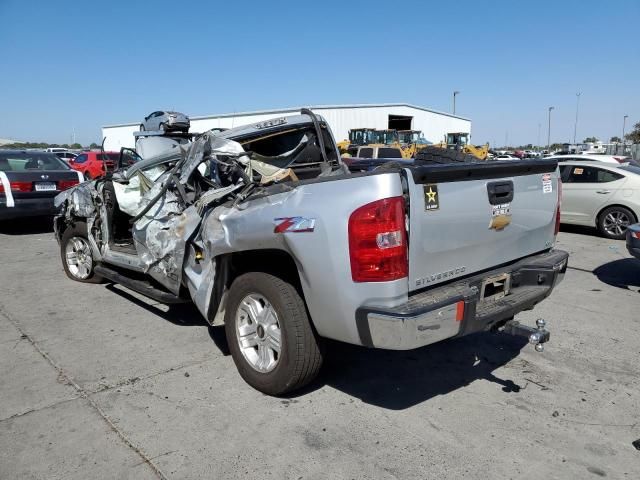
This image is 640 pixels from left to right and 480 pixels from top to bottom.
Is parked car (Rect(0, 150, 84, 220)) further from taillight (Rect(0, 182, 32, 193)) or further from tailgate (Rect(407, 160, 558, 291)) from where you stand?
tailgate (Rect(407, 160, 558, 291))

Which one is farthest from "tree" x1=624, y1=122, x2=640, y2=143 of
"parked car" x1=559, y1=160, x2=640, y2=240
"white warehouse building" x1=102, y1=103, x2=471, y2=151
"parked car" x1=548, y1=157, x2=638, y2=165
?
"parked car" x1=559, y1=160, x2=640, y2=240

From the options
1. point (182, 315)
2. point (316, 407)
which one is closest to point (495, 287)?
point (316, 407)

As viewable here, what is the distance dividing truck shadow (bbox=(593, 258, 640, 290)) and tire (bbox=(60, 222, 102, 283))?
21.5ft

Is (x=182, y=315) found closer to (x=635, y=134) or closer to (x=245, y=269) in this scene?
(x=245, y=269)

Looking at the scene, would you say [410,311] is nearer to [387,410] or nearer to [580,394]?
[387,410]

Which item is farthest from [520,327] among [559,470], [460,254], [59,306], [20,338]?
[59,306]

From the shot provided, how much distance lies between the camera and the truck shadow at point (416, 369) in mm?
3549

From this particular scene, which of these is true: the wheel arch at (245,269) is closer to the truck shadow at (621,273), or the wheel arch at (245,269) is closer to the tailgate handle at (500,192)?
the tailgate handle at (500,192)

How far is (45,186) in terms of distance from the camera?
9.51 meters

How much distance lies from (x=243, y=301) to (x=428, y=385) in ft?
4.81

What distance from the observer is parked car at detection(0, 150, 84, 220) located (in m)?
9.05

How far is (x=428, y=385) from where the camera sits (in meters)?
3.66

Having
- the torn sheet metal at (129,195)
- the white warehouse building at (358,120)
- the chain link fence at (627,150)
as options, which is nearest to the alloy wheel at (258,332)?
the torn sheet metal at (129,195)

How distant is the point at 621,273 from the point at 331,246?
6.08 meters
